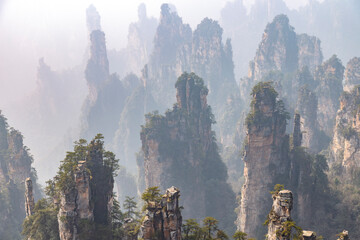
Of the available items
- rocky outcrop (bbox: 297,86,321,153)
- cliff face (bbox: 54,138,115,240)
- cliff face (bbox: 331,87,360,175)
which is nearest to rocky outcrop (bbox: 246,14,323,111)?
rocky outcrop (bbox: 297,86,321,153)

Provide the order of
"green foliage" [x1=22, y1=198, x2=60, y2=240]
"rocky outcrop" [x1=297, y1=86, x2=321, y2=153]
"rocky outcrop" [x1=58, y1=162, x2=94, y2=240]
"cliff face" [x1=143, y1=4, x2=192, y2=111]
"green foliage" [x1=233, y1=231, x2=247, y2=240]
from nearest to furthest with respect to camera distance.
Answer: "green foliage" [x1=233, y1=231, x2=247, y2=240]
"rocky outcrop" [x1=58, y1=162, x2=94, y2=240]
"green foliage" [x1=22, y1=198, x2=60, y2=240]
"rocky outcrop" [x1=297, y1=86, x2=321, y2=153]
"cliff face" [x1=143, y1=4, x2=192, y2=111]

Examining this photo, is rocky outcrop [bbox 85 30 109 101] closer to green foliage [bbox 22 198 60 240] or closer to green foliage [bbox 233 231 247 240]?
green foliage [bbox 22 198 60 240]

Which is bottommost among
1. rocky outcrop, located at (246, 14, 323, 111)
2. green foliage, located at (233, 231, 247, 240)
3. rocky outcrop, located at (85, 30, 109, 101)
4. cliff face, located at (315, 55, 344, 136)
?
green foliage, located at (233, 231, 247, 240)

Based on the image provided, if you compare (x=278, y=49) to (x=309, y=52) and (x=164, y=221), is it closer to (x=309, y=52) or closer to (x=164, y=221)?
(x=309, y=52)

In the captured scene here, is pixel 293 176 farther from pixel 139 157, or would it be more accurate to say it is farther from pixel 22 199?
pixel 139 157

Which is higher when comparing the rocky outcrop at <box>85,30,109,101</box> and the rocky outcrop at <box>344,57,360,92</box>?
the rocky outcrop at <box>85,30,109,101</box>

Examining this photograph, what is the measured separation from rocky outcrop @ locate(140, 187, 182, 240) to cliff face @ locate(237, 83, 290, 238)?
1179 inches

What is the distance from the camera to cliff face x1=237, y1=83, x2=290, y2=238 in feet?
175

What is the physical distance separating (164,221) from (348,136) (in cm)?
4263

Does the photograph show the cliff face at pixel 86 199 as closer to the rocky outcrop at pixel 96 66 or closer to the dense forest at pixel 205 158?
the dense forest at pixel 205 158

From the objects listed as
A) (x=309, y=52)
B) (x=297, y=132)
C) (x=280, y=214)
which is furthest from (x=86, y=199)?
(x=309, y=52)

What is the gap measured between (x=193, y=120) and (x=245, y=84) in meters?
66.5

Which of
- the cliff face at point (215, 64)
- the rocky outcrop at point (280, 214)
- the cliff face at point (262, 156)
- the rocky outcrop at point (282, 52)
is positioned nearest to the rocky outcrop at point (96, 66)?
the cliff face at point (215, 64)

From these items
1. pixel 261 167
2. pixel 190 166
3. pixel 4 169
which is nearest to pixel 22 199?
pixel 4 169
